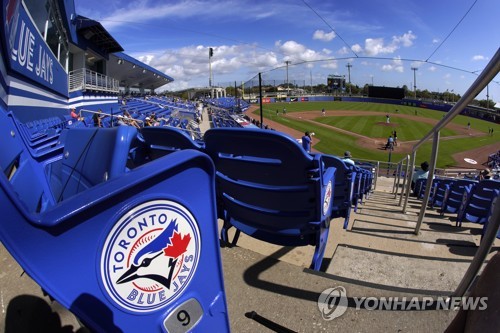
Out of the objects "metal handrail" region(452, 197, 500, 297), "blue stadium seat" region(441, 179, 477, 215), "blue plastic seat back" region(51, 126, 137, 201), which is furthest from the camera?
"blue stadium seat" region(441, 179, 477, 215)

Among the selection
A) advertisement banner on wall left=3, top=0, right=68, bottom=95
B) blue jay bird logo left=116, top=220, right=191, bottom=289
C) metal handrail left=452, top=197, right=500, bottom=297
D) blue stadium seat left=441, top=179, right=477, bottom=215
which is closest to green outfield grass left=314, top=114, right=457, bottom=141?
blue stadium seat left=441, top=179, right=477, bottom=215

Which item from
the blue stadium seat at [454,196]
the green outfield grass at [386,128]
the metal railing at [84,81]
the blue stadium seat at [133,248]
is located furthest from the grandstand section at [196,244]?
the green outfield grass at [386,128]

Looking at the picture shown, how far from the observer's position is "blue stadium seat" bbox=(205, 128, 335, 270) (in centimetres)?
190

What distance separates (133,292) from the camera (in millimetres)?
939

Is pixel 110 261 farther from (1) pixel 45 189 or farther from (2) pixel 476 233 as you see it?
(2) pixel 476 233

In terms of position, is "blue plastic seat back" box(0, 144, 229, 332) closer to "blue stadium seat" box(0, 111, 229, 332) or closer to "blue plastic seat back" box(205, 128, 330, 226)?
"blue stadium seat" box(0, 111, 229, 332)

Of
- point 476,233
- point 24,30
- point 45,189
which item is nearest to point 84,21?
point 24,30

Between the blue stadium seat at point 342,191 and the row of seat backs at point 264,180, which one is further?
the blue stadium seat at point 342,191

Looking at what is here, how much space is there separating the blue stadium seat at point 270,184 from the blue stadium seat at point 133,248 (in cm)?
85

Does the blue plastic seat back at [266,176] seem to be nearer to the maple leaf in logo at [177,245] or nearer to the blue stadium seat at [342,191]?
the maple leaf in logo at [177,245]

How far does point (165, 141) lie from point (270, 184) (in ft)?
3.00

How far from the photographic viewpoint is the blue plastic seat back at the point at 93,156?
126 cm

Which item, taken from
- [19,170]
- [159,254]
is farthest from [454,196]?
[19,170]

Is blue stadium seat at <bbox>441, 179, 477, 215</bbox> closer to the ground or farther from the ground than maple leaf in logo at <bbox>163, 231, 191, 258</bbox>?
closer to the ground
